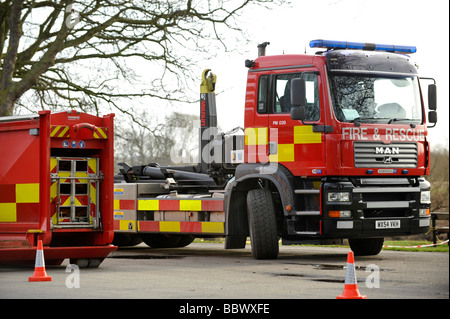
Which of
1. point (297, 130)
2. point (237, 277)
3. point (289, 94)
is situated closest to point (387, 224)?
point (297, 130)

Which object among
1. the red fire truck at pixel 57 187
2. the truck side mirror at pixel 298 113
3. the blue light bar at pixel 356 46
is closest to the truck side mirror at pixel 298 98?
the truck side mirror at pixel 298 113

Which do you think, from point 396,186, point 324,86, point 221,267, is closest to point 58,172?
point 221,267

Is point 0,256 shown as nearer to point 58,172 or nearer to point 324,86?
point 58,172

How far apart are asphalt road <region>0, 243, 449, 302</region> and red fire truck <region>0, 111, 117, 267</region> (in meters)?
0.39

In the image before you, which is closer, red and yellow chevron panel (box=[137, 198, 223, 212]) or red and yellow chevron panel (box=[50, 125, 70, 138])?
red and yellow chevron panel (box=[50, 125, 70, 138])

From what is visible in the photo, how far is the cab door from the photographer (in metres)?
13.3

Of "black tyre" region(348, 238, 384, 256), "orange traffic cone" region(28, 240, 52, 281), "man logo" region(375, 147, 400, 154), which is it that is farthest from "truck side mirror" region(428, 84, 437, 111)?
"orange traffic cone" region(28, 240, 52, 281)

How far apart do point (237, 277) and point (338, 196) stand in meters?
2.63

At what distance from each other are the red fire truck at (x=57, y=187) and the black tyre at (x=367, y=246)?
15.7 feet

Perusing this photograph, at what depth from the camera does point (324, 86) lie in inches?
524

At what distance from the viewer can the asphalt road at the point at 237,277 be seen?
9.27m

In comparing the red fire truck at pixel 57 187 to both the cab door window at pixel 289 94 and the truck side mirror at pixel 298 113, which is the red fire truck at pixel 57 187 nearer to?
the cab door window at pixel 289 94

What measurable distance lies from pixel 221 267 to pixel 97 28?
11.6 meters

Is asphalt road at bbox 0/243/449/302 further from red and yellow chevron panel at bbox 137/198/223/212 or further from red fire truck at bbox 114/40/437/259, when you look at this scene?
red and yellow chevron panel at bbox 137/198/223/212
